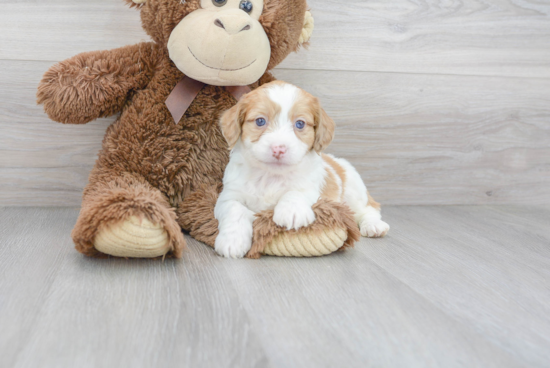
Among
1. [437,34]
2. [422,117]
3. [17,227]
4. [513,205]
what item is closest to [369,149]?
[422,117]

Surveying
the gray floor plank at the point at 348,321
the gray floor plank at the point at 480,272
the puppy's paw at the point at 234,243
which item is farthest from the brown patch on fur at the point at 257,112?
the gray floor plank at the point at 480,272

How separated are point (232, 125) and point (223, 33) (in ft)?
0.87

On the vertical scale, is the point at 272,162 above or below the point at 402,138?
above

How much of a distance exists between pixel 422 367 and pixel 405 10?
63.6 inches

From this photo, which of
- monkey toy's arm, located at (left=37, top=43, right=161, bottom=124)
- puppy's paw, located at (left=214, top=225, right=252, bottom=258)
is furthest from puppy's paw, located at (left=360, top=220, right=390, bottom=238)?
monkey toy's arm, located at (left=37, top=43, right=161, bottom=124)

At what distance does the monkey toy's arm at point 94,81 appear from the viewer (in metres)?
1.48

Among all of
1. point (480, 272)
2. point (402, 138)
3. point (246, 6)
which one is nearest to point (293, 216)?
point (480, 272)

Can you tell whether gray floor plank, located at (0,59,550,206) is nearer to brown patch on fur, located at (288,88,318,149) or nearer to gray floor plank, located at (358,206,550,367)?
gray floor plank, located at (358,206,550,367)

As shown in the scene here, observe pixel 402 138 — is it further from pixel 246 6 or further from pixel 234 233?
pixel 234 233

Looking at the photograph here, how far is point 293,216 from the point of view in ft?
4.26

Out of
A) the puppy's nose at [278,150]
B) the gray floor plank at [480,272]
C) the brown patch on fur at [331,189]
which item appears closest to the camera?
the gray floor plank at [480,272]

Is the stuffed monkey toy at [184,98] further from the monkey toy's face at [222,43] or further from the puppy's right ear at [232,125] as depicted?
the puppy's right ear at [232,125]

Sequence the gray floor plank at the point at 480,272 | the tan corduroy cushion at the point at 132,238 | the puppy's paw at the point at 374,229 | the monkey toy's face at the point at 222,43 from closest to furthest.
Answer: the gray floor plank at the point at 480,272 → the tan corduroy cushion at the point at 132,238 → the monkey toy's face at the point at 222,43 → the puppy's paw at the point at 374,229

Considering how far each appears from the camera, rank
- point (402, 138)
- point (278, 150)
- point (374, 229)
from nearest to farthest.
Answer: point (278, 150)
point (374, 229)
point (402, 138)
